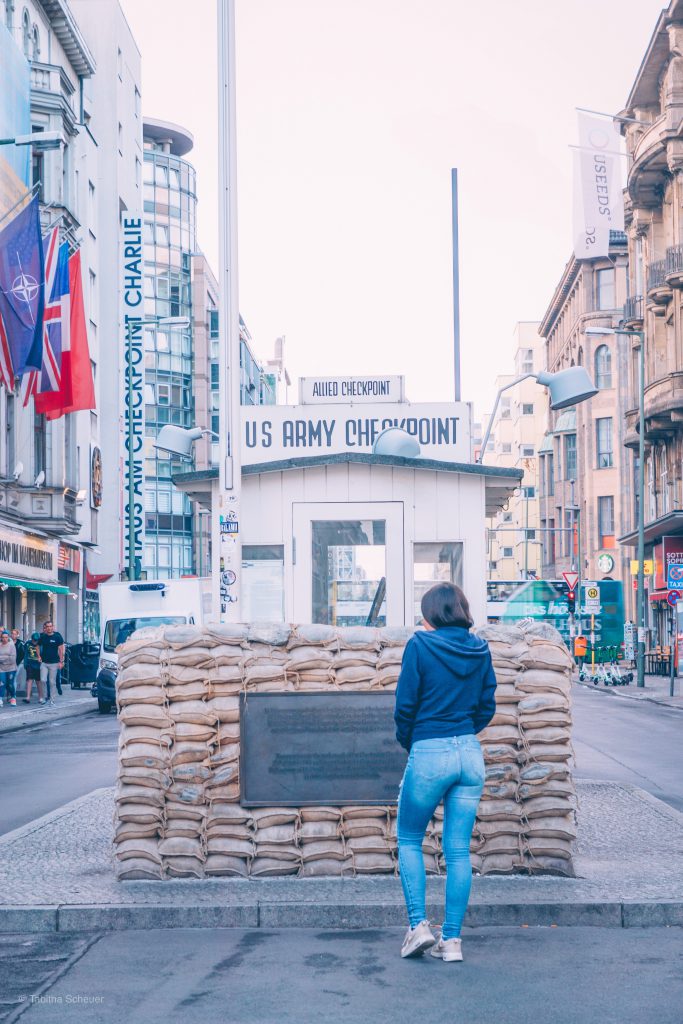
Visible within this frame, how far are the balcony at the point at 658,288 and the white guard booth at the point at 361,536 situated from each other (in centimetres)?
3907

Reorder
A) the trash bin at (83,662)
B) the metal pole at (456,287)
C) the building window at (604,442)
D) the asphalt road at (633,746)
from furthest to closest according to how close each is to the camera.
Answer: the building window at (604,442) < the trash bin at (83,662) < the metal pole at (456,287) < the asphalt road at (633,746)

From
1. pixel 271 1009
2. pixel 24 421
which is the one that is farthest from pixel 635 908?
pixel 24 421

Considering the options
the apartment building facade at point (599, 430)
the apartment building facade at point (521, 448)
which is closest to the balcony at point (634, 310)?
the apartment building facade at point (599, 430)

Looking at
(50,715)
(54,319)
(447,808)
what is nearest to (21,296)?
(54,319)

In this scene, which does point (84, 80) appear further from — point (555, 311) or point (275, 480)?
point (555, 311)

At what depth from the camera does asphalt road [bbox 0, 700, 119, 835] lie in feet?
42.3

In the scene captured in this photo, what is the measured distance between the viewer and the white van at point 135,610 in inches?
1133

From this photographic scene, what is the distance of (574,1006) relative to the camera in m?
5.62

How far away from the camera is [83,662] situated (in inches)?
1583

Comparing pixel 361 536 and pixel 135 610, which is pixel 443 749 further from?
pixel 135 610

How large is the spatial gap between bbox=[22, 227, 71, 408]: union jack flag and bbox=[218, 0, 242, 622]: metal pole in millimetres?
19101

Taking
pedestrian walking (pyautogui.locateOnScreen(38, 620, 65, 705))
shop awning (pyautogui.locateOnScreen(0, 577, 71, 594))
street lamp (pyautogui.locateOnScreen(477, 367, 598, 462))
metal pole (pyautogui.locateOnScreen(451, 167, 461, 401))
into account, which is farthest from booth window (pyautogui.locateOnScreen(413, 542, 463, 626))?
shop awning (pyautogui.locateOnScreen(0, 577, 71, 594))

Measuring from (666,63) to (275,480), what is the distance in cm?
4397

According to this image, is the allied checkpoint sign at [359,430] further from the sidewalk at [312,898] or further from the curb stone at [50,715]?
the curb stone at [50,715]
